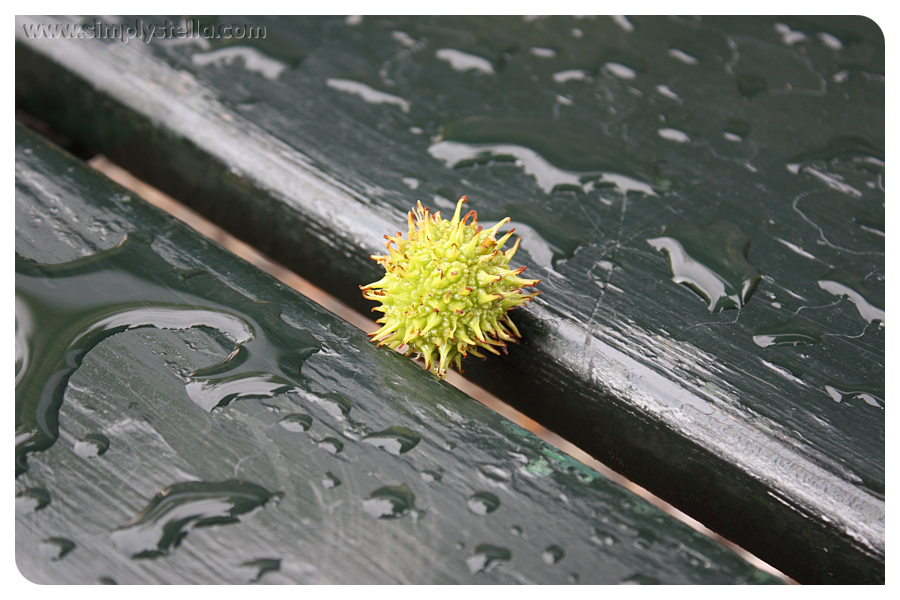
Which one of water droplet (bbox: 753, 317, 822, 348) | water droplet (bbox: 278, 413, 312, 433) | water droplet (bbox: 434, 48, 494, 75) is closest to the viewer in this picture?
water droplet (bbox: 278, 413, 312, 433)

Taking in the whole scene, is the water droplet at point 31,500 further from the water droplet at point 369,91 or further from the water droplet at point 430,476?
the water droplet at point 369,91

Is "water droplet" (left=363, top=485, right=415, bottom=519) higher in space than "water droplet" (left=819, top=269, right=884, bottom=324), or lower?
lower

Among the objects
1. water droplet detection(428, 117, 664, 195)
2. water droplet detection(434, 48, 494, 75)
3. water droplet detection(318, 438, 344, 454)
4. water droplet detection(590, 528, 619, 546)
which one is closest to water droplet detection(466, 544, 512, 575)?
water droplet detection(590, 528, 619, 546)

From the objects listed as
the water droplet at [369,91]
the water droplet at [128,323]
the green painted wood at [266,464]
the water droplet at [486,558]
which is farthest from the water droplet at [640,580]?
the water droplet at [369,91]

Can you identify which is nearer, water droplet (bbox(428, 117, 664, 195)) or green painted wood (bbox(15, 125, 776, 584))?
green painted wood (bbox(15, 125, 776, 584))

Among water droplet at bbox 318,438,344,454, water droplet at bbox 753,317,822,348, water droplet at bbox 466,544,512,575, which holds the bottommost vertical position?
water droplet at bbox 466,544,512,575

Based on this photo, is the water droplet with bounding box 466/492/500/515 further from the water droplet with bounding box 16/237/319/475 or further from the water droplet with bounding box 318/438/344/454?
the water droplet with bounding box 16/237/319/475
